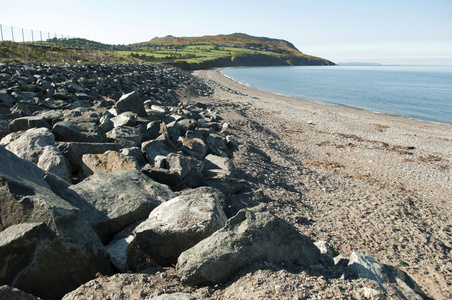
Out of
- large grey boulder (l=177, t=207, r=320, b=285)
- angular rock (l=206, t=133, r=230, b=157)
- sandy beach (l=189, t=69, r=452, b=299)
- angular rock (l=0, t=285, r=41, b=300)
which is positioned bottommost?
sandy beach (l=189, t=69, r=452, b=299)

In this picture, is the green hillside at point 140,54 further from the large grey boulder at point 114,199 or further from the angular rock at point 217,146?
the large grey boulder at point 114,199

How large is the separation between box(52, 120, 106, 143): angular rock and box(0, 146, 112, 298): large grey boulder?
319 cm

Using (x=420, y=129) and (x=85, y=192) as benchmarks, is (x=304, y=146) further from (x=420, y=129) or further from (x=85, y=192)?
(x=420, y=129)

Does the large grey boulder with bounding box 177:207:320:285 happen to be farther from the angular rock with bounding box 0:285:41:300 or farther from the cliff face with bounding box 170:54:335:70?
the cliff face with bounding box 170:54:335:70

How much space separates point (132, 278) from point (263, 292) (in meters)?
1.47

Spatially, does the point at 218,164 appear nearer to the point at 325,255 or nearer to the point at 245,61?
the point at 325,255

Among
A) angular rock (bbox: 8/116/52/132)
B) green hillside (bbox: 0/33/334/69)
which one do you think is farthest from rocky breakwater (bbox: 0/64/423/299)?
green hillside (bbox: 0/33/334/69)

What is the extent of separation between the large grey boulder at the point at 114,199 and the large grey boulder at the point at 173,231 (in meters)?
0.51

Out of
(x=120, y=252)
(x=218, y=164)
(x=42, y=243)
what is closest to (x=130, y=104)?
(x=218, y=164)

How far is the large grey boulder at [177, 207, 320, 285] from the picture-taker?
3.47 metres

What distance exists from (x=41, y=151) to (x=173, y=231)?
347 centimetres

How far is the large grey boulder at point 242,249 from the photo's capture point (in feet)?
11.4

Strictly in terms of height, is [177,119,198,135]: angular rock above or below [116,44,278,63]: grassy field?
below

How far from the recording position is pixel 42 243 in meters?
3.12
